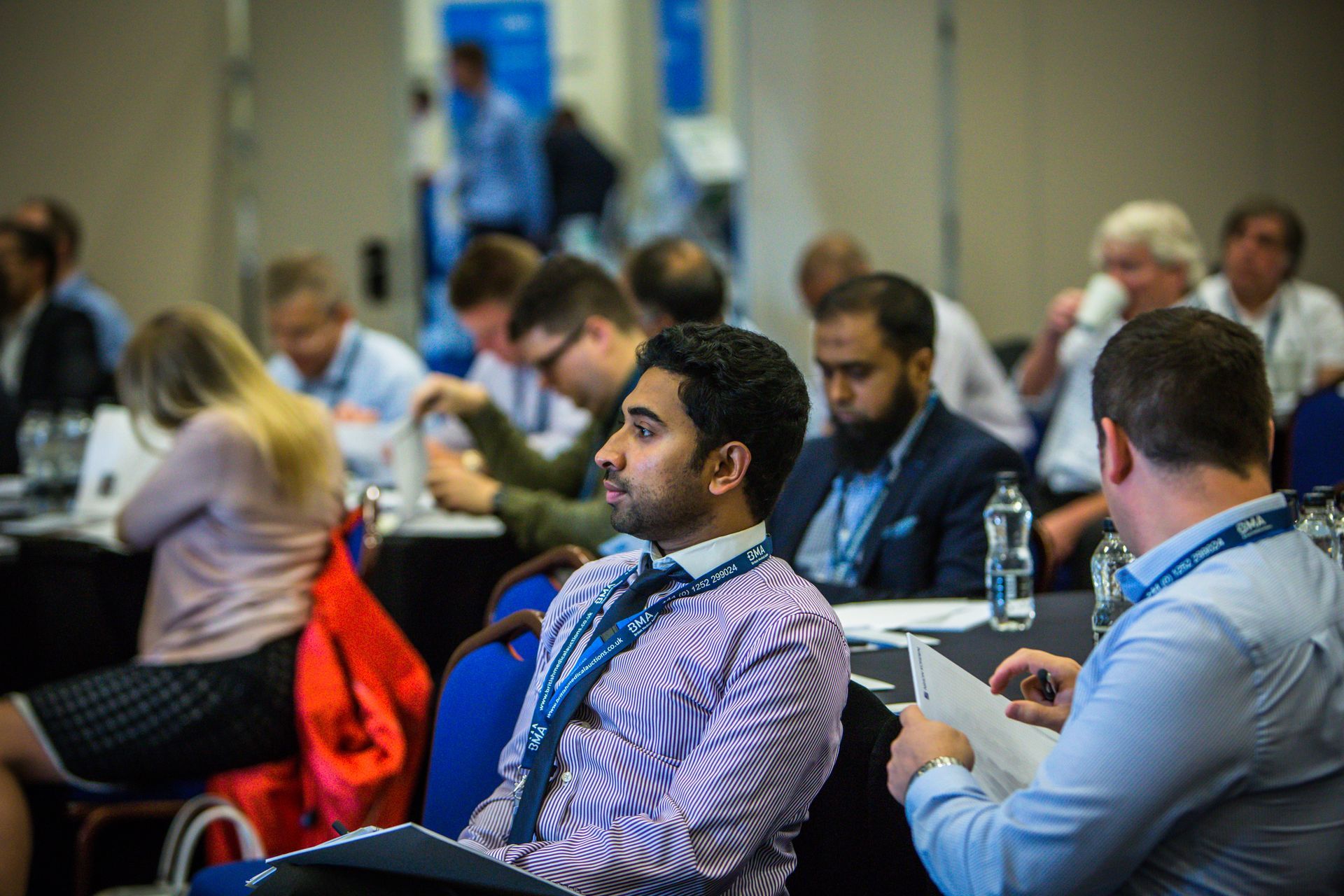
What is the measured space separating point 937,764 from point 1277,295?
4.67 m

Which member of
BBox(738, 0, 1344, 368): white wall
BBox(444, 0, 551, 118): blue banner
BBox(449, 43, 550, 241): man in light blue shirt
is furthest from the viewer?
BBox(444, 0, 551, 118): blue banner

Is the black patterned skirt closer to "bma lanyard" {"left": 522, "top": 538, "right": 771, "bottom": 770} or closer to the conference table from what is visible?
the conference table

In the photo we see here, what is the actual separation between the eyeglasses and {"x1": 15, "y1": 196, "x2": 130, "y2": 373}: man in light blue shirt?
383 centimetres

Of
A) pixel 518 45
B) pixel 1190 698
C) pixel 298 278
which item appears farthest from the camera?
pixel 518 45

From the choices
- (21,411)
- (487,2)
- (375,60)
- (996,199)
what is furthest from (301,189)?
(487,2)

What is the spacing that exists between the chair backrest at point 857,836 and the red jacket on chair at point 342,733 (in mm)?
1302

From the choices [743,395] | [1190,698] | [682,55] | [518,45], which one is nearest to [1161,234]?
[743,395]

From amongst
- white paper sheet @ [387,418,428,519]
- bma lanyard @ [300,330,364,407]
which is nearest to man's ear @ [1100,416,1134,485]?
white paper sheet @ [387,418,428,519]

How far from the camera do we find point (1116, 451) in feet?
4.55

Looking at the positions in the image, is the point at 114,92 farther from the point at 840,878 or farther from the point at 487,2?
the point at 840,878

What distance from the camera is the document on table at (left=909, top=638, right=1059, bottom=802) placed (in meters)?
1.50

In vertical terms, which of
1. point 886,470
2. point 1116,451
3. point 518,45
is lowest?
point 886,470

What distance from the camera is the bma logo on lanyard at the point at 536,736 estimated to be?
180 cm

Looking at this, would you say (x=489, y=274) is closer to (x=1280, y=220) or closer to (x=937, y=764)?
(x=1280, y=220)
